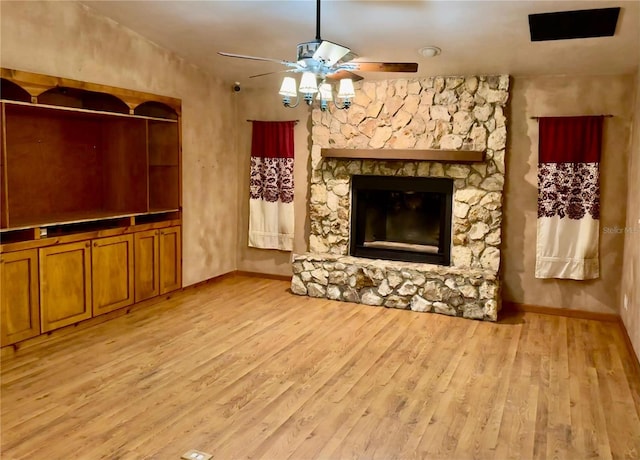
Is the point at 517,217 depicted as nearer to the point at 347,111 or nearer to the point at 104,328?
the point at 347,111

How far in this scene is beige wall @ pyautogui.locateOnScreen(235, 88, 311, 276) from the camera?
262 inches

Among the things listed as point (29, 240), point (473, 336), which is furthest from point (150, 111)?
point (473, 336)

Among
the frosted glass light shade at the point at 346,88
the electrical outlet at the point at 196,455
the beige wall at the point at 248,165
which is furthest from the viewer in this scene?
the beige wall at the point at 248,165

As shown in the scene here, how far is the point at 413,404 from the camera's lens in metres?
3.46

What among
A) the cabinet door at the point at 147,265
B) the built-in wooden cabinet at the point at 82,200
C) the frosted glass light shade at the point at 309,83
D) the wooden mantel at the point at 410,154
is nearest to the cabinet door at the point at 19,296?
the built-in wooden cabinet at the point at 82,200

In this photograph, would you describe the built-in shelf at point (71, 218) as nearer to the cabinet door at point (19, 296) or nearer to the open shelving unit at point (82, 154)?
the open shelving unit at point (82, 154)

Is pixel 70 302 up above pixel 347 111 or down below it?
below

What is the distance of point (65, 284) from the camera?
4617 millimetres

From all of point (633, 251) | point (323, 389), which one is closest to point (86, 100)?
point (323, 389)

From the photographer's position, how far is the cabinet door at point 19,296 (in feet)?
13.4

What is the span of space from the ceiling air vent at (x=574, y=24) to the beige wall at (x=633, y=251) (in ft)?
3.38

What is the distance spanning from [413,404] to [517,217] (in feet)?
9.73

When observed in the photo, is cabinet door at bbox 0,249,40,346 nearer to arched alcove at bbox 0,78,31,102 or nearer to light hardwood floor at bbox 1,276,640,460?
light hardwood floor at bbox 1,276,640,460

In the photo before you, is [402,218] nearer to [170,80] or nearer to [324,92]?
[324,92]
